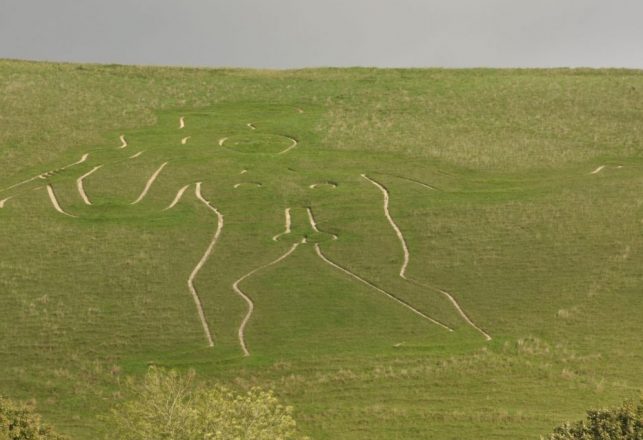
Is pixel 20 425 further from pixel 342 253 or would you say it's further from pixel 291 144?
pixel 291 144

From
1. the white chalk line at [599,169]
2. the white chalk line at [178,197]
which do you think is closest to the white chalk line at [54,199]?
the white chalk line at [178,197]

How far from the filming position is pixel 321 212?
5309 centimetres

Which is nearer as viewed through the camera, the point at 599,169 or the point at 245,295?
the point at 245,295

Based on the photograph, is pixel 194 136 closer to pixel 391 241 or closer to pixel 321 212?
pixel 321 212

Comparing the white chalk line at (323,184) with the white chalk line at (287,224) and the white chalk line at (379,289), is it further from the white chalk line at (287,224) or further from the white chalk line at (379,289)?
the white chalk line at (379,289)

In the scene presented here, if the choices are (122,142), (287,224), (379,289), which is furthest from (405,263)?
(122,142)

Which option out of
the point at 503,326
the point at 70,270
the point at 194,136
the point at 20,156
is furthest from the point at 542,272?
the point at 20,156

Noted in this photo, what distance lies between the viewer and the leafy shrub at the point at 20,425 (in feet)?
94.9

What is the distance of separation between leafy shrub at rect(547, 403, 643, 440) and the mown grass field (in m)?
6.34

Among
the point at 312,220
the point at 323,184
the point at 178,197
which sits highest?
the point at 323,184

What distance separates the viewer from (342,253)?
4875cm

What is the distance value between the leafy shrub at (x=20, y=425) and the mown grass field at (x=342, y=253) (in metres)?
5.40

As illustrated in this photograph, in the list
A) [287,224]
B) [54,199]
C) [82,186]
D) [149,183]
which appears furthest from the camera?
[149,183]

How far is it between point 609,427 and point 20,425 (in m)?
16.6
